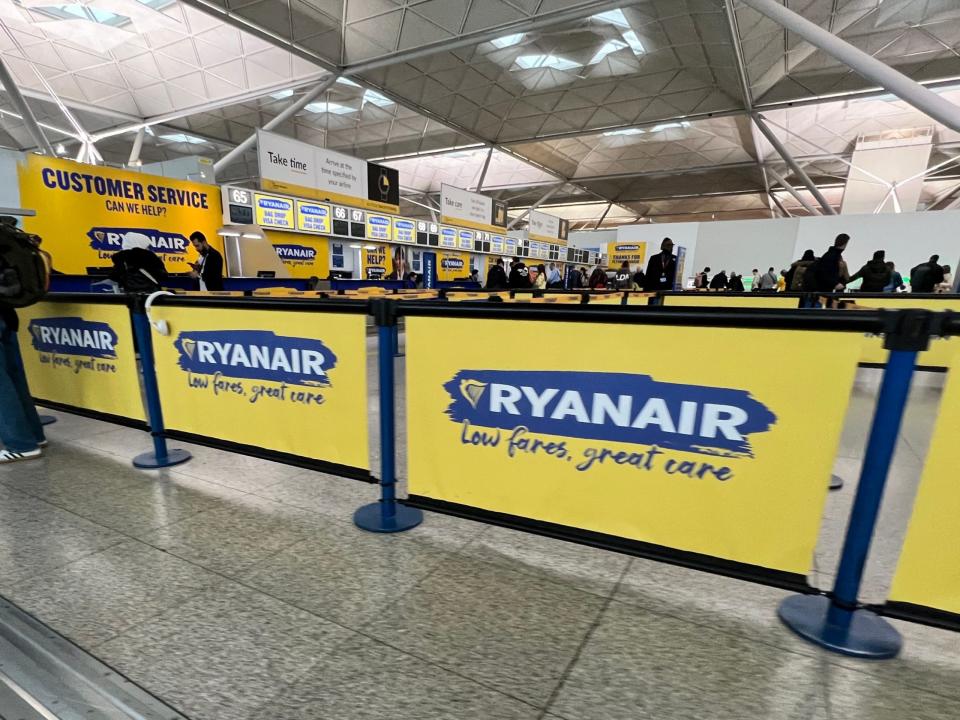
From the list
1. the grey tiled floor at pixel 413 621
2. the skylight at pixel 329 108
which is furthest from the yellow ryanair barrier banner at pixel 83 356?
the skylight at pixel 329 108

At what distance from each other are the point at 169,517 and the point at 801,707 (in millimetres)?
2930

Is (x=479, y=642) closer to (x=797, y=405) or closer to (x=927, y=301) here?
(x=797, y=405)

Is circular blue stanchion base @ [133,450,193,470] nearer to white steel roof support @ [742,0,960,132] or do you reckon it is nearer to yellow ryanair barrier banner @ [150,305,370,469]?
yellow ryanair barrier banner @ [150,305,370,469]

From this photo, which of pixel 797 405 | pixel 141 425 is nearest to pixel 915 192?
pixel 797 405

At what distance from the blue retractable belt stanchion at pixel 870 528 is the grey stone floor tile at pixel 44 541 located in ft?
10.3

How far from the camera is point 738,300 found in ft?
18.1

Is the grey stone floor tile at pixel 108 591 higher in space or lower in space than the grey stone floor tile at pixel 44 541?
higher

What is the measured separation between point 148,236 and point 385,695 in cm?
1212

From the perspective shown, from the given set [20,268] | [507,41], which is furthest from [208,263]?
[507,41]

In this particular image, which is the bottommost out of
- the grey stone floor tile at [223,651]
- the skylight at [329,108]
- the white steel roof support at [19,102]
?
the grey stone floor tile at [223,651]

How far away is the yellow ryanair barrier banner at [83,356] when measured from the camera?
2967 mm

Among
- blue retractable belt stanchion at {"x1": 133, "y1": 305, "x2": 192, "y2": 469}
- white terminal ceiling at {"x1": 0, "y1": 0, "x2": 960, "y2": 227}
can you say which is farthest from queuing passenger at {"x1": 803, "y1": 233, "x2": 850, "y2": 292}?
white terminal ceiling at {"x1": 0, "y1": 0, "x2": 960, "y2": 227}

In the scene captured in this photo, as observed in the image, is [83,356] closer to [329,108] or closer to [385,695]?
[385,695]

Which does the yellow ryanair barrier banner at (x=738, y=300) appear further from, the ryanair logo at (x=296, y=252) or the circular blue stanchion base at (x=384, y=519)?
the ryanair logo at (x=296, y=252)
